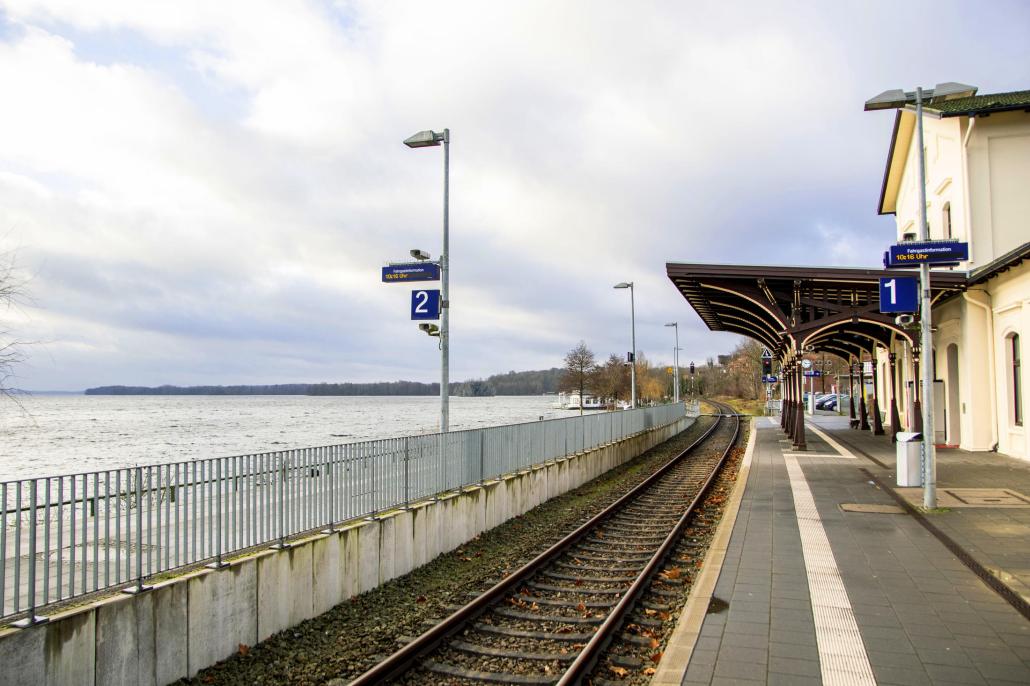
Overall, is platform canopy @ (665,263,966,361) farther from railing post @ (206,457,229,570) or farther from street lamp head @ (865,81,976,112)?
railing post @ (206,457,229,570)

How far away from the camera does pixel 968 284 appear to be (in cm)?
2098

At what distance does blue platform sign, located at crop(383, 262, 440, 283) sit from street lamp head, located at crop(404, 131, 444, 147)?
2.41 metres

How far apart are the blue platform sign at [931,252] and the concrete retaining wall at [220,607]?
8458 millimetres

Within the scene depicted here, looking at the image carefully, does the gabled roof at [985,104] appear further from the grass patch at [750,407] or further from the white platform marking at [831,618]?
the grass patch at [750,407]

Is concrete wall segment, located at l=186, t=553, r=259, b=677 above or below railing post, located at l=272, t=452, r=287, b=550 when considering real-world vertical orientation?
below

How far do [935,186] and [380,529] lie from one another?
82.0 feet

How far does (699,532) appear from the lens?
12.3m

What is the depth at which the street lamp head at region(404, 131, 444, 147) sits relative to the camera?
14.0 m

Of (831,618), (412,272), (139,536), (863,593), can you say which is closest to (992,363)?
(863,593)

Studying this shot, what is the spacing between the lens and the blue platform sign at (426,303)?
Result: 44.3ft

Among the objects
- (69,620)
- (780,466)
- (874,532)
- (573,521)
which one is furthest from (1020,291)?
(69,620)

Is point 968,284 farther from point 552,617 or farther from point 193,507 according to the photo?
point 193,507

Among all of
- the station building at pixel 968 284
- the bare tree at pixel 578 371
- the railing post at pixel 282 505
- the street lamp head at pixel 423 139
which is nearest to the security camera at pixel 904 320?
the station building at pixel 968 284

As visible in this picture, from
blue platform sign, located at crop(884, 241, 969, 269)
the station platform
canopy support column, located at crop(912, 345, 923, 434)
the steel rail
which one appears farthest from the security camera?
the steel rail
